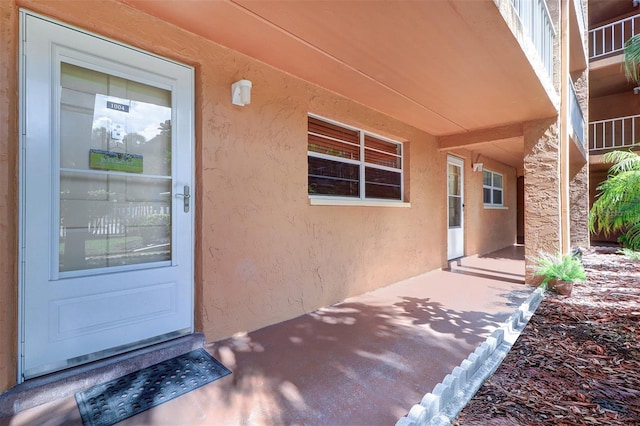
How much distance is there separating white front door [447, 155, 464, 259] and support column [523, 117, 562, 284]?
1.80m

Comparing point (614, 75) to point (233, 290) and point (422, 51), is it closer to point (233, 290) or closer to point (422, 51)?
point (422, 51)

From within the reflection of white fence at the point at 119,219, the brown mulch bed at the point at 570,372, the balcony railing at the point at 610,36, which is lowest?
the brown mulch bed at the point at 570,372

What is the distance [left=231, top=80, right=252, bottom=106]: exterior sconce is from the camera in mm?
2939

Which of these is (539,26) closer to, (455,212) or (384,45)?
(384,45)

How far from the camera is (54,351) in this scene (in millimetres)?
2148

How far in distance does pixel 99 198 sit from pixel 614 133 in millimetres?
14279

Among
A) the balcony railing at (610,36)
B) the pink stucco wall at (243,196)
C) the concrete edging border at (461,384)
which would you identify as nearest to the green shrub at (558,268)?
the concrete edging border at (461,384)

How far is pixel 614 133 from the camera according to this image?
34.2ft

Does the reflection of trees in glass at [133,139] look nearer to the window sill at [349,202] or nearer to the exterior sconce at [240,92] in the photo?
the exterior sconce at [240,92]

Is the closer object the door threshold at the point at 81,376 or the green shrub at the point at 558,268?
the door threshold at the point at 81,376

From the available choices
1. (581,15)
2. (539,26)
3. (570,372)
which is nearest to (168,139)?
(570,372)

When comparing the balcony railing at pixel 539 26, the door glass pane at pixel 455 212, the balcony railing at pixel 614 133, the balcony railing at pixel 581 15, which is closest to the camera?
the balcony railing at pixel 539 26

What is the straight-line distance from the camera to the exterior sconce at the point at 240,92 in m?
2.94

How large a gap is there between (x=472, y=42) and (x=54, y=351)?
4.15 metres
